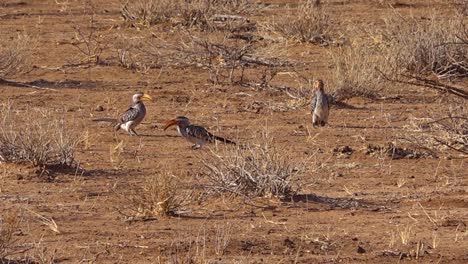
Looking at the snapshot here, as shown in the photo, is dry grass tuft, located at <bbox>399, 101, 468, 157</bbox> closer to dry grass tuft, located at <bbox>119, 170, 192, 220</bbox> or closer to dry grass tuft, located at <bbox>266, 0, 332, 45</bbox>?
dry grass tuft, located at <bbox>119, 170, 192, 220</bbox>

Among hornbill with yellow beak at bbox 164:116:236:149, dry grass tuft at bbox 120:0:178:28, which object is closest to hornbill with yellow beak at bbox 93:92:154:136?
hornbill with yellow beak at bbox 164:116:236:149

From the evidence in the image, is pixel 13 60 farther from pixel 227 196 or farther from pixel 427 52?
pixel 227 196

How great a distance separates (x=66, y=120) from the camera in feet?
43.0

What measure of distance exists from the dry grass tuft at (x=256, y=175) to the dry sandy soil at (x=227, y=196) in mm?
89

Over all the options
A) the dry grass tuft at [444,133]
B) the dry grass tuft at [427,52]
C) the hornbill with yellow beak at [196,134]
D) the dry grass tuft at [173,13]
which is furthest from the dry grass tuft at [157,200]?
the dry grass tuft at [173,13]

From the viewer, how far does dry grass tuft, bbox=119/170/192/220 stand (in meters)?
8.72

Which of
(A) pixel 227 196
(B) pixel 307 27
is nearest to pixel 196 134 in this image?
(A) pixel 227 196

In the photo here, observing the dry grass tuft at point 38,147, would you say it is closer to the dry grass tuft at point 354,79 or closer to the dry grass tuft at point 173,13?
the dry grass tuft at point 354,79

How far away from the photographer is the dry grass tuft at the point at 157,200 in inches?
343

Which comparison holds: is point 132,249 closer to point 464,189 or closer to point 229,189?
point 229,189

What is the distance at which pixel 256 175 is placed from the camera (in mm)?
9445

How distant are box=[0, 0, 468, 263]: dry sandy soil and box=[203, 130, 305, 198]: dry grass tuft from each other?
0.29 feet

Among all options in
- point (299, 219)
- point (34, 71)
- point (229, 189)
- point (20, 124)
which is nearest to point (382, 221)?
point (299, 219)

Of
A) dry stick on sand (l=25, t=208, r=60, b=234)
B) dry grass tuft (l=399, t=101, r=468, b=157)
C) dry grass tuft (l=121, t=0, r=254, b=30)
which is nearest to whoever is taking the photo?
dry stick on sand (l=25, t=208, r=60, b=234)
